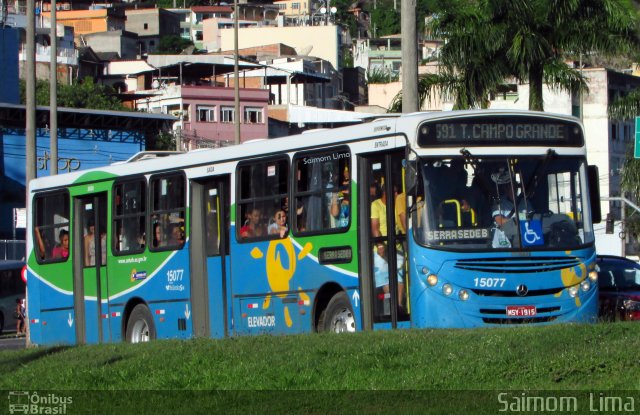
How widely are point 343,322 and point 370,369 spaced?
477cm

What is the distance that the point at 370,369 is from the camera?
1113 cm

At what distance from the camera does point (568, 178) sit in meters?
15.3

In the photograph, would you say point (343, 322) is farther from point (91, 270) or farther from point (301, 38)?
point (301, 38)

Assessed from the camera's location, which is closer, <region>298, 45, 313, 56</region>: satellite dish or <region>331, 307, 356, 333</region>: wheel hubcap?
<region>331, 307, 356, 333</region>: wheel hubcap

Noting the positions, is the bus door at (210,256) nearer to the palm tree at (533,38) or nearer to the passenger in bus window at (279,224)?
the passenger in bus window at (279,224)

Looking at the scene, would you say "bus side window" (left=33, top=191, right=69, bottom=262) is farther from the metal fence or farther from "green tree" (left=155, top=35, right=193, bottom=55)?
"green tree" (left=155, top=35, right=193, bottom=55)

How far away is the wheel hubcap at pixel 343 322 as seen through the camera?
15.7 meters

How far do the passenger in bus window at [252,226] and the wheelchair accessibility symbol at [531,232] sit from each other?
4.13 meters

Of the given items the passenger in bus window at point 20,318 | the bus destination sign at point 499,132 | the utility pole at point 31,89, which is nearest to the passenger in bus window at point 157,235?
the bus destination sign at point 499,132

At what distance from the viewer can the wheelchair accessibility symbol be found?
578 inches

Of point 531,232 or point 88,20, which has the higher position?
point 88,20

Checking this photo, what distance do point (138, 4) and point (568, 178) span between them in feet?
515

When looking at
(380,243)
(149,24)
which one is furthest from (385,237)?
(149,24)

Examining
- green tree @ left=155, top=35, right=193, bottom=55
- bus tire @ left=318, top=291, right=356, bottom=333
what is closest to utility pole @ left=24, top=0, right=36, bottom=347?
bus tire @ left=318, top=291, right=356, bottom=333
